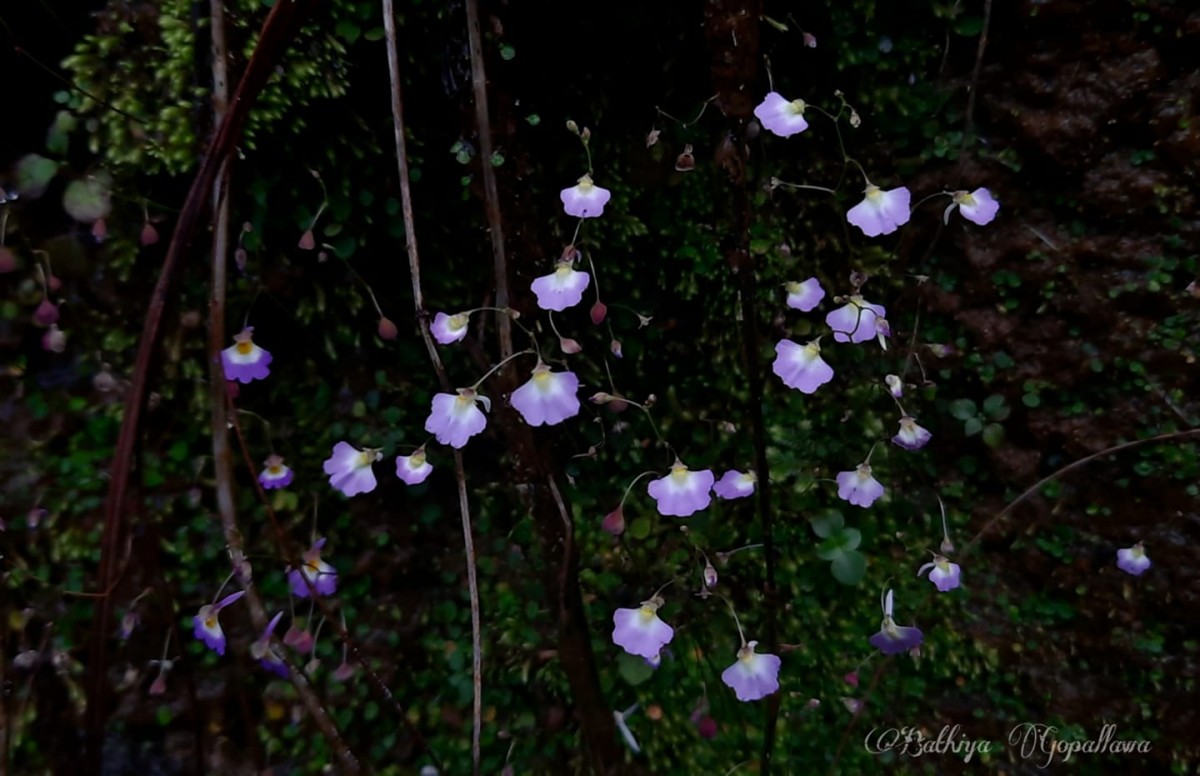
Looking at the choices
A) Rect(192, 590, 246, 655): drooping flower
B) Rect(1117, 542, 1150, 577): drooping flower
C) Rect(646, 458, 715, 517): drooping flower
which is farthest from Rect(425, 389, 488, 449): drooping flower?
Rect(1117, 542, 1150, 577): drooping flower

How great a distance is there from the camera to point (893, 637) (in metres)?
1.16

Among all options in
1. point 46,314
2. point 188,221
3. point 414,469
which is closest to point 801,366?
point 414,469

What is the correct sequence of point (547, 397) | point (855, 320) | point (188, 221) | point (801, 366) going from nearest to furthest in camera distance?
point (188, 221), point (547, 397), point (801, 366), point (855, 320)

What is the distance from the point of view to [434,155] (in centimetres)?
115

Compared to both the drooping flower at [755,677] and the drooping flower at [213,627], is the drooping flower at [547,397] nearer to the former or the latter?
the drooping flower at [755,677]

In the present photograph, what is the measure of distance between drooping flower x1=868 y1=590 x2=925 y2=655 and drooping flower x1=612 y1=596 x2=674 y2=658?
348mm

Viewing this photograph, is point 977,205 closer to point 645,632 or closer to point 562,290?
point 562,290

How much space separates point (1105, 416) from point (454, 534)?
3.63 ft

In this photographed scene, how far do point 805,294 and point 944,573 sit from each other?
50 cm

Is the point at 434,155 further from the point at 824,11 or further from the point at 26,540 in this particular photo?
the point at 26,540

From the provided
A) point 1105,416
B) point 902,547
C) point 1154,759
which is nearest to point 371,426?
point 902,547

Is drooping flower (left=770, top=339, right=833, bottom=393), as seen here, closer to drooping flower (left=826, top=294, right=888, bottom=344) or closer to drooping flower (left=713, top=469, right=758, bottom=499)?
drooping flower (left=826, top=294, right=888, bottom=344)

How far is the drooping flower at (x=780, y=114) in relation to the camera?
1.06m

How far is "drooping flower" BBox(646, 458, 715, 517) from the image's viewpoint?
1094 millimetres
